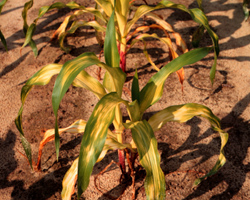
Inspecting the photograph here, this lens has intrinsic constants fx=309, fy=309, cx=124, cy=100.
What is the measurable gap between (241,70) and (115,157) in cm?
114

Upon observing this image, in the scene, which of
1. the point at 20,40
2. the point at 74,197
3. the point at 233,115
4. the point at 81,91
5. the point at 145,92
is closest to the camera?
A: the point at 145,92

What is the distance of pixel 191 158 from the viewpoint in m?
1.70

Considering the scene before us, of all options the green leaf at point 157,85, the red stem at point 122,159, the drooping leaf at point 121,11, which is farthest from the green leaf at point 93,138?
the drooping leaf at point 121,11

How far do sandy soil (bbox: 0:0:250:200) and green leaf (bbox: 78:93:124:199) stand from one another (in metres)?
0.63

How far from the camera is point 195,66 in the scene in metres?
2.24

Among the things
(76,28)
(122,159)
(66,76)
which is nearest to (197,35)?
(76,28)

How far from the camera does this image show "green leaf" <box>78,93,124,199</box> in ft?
3.21

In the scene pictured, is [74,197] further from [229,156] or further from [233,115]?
[233,115]

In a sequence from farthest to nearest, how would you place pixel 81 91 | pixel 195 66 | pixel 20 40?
1. pixel 20 40
2. pixel 195 66
3. pixel 81 91

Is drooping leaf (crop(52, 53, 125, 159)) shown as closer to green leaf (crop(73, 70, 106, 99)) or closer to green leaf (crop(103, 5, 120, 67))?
green leaf (crop(103, 5, 120, 67))

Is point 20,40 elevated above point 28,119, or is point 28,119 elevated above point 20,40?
point 20,40

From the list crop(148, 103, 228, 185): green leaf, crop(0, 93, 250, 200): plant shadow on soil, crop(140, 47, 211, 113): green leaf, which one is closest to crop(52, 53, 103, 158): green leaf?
crop(140, 47, 211, 113): green leaf

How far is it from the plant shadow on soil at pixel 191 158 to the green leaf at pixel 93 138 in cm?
65

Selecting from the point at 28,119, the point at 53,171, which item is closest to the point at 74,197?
the point at 53,171
